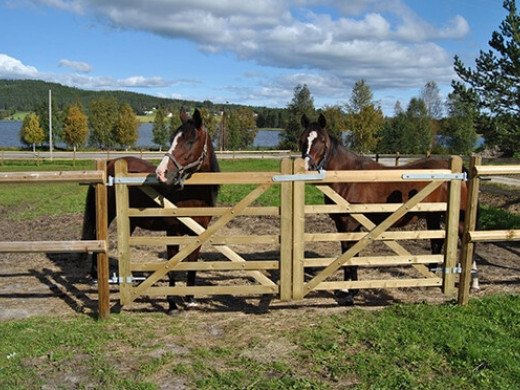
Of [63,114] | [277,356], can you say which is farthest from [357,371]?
[63,114]

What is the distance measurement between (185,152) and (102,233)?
1.27 metres

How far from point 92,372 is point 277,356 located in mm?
1596

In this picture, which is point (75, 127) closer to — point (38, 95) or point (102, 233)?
point (102, 233)

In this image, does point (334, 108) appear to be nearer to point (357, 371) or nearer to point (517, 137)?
point (517, 137)

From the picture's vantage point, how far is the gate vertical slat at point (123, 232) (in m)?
4.72

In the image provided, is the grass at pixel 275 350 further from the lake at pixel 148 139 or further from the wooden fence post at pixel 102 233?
the lake at pixel 148 139

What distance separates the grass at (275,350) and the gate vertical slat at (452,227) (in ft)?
1.13

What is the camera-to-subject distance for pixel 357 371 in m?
3.57

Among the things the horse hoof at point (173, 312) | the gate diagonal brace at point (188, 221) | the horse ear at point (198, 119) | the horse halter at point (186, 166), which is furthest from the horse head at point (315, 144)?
the horse hoof at point (173, 312)

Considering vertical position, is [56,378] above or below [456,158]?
below

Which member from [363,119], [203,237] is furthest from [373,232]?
[363,119]

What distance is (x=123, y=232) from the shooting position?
15.7ft

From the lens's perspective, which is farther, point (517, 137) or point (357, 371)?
point (517, 137)

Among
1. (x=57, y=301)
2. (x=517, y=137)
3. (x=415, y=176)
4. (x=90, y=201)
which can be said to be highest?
(x=517, y=137)
